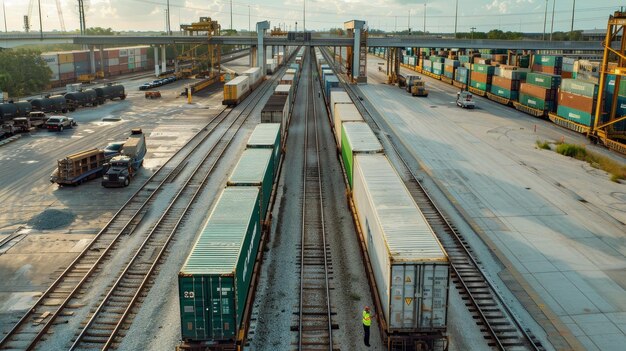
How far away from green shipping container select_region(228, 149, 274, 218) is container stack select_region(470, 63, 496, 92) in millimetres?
57370

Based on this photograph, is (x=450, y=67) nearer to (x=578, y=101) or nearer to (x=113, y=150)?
(x=578, y=101)

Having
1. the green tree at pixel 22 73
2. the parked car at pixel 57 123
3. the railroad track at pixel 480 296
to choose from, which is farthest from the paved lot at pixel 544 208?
the green tree at pixel 22 73

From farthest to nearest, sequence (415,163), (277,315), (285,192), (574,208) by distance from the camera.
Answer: (415,163) < (285,192) < (574,208) < (277,315)

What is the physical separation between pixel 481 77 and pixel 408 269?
71628 millimetres

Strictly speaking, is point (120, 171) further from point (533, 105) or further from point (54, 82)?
point (54, 82)

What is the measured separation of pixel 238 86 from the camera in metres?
72.3

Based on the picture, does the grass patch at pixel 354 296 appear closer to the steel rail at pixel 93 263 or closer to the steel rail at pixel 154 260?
the steel rail at pixel 154 260

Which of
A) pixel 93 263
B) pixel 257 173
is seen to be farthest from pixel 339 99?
pixel 93 263

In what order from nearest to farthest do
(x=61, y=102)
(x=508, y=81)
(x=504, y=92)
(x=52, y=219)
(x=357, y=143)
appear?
(x=52, y=219)
(x=357, y=143)
(x=61, y=102)
(x=508, y=81)
(x=504, y=92)

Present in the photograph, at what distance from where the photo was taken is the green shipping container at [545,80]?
58.1 metres

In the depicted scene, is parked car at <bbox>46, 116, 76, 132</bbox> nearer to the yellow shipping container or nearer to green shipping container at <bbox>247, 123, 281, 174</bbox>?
green shipping container at <bbox>247, 123, 281, 174</bbox>

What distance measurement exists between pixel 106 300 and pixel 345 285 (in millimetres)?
9162

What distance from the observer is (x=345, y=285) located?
68.7 feet

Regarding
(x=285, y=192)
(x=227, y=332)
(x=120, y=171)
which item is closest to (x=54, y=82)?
(x=120, y=171)
